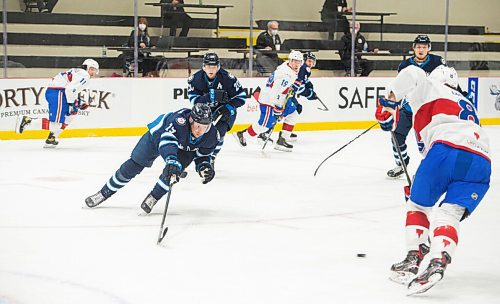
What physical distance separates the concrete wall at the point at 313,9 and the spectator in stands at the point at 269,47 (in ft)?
0.69

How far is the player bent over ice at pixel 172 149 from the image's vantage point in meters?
5.60

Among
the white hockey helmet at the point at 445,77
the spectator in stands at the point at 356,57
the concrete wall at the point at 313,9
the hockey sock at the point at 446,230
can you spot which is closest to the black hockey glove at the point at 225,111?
the white hockey helmet at the point at 445,77

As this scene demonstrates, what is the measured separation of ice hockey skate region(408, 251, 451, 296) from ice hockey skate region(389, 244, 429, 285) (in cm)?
22

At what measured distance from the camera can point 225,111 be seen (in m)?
8.06

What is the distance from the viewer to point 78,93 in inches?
411

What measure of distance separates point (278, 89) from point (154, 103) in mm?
2070

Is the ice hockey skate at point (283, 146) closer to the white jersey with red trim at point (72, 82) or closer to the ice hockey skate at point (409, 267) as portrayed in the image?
the white jersey with red trim at point (72, 82)

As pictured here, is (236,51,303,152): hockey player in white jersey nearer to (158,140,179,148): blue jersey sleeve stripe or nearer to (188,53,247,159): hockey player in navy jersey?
(188,53,247,159): hockey player in navy jersey

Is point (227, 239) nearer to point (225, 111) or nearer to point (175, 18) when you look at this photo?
point (225, 111)

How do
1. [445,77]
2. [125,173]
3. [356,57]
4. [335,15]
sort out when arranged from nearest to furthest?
[445,77] < [125,173] < [356,57] < [335,15]

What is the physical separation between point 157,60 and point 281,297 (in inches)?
334

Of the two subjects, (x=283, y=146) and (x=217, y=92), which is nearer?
(x=217, y=92)

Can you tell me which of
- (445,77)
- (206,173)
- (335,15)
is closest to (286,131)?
(335,15)

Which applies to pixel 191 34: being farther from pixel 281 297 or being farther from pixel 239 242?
pixel 281 297
